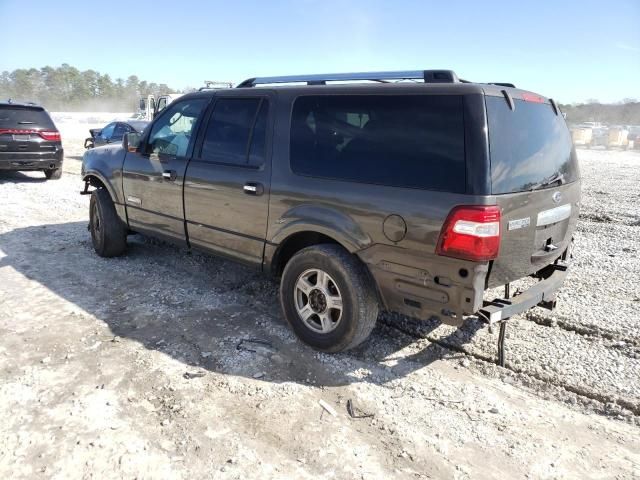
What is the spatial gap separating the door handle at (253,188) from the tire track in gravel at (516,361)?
61.7 inches

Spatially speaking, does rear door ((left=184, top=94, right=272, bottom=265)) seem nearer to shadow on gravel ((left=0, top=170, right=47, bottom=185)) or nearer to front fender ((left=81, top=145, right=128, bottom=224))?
front fender ((left=81, top=145, right=128, bottom=224))

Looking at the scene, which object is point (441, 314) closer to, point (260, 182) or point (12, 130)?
point (260, 182)

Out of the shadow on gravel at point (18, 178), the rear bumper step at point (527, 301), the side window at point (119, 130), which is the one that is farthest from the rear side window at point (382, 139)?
the side window at point (119, 130)

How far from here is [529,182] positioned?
309 centimetres

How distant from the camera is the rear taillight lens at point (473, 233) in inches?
109

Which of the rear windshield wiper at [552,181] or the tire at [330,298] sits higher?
the rear windshield wiper at [552,181]

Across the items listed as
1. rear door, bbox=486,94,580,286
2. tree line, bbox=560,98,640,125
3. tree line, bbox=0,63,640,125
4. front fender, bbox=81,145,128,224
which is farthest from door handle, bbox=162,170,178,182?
tree line, bbox=0,63,640,125

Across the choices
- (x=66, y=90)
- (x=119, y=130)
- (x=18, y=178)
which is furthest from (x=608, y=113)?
(x=66, y=90)

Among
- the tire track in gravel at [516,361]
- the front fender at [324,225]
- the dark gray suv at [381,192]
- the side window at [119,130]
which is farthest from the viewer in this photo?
the side window at [119,130]

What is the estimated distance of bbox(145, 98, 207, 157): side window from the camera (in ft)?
14.9

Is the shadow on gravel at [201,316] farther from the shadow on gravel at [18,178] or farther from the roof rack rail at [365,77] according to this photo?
the shadow on gravel at [18,178]

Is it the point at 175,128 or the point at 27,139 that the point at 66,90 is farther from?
the point at 175,128

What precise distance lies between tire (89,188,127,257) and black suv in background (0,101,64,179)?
21.1 feet

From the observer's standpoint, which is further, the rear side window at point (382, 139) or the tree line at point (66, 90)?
the tree line at point (66, 90)
